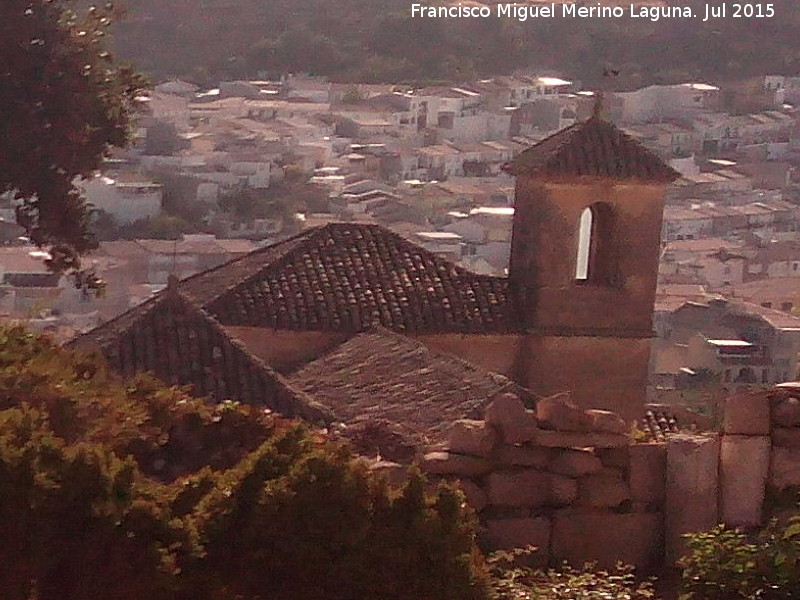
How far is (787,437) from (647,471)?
1.96 feet

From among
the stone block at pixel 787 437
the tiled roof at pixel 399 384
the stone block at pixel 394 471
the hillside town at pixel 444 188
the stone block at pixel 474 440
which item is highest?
the stone block at pixel 787 437

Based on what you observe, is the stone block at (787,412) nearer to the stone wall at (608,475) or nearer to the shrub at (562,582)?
the stone wall at (608,475)

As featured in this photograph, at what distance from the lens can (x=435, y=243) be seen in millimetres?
30516

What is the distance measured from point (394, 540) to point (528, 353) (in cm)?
1295

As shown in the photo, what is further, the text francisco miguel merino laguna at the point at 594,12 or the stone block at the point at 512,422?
the text francisco miguel merino laguna at the point at 594,12

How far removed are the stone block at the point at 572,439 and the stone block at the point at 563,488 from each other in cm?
14

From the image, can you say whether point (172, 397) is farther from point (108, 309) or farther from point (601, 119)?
point (108, 309)

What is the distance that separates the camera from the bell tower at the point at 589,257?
58.1 feet

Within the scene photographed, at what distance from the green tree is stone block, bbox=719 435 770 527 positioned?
16.7 feet

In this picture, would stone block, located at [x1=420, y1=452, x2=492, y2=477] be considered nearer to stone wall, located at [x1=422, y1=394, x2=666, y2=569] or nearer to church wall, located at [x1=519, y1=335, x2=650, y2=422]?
stone wall, located at [x1=422, y1=394, x2=666, y2=569]

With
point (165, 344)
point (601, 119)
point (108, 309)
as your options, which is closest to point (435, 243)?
point (108, 309)

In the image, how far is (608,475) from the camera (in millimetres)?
6746

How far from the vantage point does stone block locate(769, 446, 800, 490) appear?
21.5 ft

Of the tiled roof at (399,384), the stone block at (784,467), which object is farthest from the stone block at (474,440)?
the tiled roof at (399,384)
